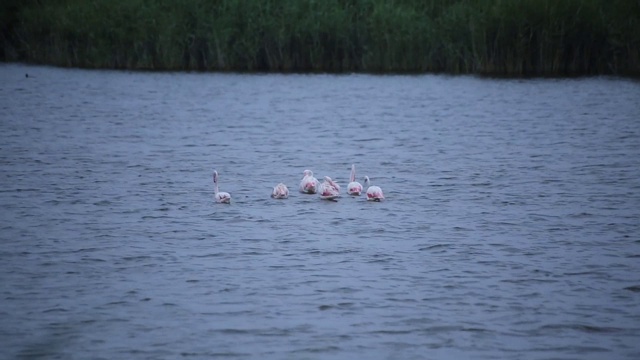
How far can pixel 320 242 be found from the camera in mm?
10797

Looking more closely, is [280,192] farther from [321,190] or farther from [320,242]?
[320,242]

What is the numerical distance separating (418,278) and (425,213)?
3.20 metres

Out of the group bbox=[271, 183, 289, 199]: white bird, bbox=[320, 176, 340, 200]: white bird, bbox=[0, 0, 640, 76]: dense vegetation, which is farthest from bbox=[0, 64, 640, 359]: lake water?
bbox=[0, 0, 640, 76]: dense vegetation

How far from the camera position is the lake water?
7711mm

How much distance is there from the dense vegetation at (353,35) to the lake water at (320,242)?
10.5 meters

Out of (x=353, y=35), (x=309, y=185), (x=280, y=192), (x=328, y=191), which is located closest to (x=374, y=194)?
(x=328, y=191)

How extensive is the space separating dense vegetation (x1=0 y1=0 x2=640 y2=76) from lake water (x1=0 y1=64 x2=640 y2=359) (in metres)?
10.5

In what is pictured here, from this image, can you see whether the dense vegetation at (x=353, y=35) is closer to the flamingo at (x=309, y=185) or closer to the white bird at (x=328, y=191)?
the flamingo at (x=309, y=185)

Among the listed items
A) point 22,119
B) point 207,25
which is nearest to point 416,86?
point 207,25

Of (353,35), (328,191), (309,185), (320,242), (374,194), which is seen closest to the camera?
(320,242)

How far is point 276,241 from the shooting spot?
1083cm

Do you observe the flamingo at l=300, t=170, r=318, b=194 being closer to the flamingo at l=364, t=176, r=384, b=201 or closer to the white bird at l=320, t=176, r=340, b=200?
the white bird at l=320, t=176, r=340, b=200

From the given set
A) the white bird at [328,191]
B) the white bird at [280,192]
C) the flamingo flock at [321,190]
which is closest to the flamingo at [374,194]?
the flamingo flock at [321,190]

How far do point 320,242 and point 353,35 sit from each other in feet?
84.6
